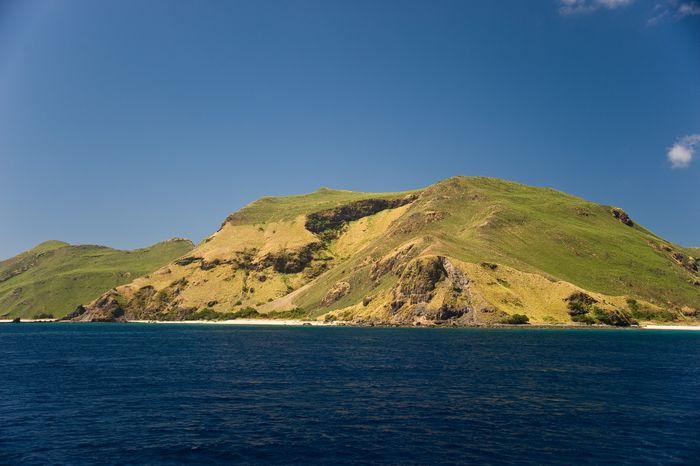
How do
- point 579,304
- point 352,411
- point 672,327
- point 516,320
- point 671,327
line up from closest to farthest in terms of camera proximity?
point 352,411 < point 516,320 < point 579,304 < point 671,327 < point 672,327

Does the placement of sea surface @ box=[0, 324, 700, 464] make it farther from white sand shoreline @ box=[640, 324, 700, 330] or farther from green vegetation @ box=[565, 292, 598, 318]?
white sand shoreline @ box=[640, 324, 700, 330]

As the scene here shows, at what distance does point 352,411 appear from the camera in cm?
4406

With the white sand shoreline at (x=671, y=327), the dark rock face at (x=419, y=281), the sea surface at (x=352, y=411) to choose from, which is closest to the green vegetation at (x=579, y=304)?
the white sand shoreline at (x=671, y=327)

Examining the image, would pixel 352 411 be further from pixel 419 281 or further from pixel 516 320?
pixel 419 281

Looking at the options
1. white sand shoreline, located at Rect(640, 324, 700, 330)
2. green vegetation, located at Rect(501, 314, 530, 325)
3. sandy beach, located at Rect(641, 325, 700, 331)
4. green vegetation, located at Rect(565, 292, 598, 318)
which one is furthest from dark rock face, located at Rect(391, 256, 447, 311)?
sandy beach, located at Rect(641, 325, 700, 331)

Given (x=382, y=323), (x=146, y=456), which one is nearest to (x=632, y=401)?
(x=146, y=456)

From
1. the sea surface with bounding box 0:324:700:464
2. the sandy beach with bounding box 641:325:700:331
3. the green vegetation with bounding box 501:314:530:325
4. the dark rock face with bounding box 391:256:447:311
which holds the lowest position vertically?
the sandy beach with bounding box 641:325:700:331

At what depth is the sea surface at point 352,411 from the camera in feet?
108

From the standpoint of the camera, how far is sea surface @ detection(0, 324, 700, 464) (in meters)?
32.9

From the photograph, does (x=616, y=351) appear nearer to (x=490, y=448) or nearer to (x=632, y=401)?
(x=632, y=401)

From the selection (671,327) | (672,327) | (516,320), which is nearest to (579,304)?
(516,320)

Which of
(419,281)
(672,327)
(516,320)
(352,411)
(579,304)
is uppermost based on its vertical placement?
(419,281)

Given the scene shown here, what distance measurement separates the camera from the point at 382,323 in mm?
193750

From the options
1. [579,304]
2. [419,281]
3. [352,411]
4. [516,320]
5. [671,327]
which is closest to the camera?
[352,411]
